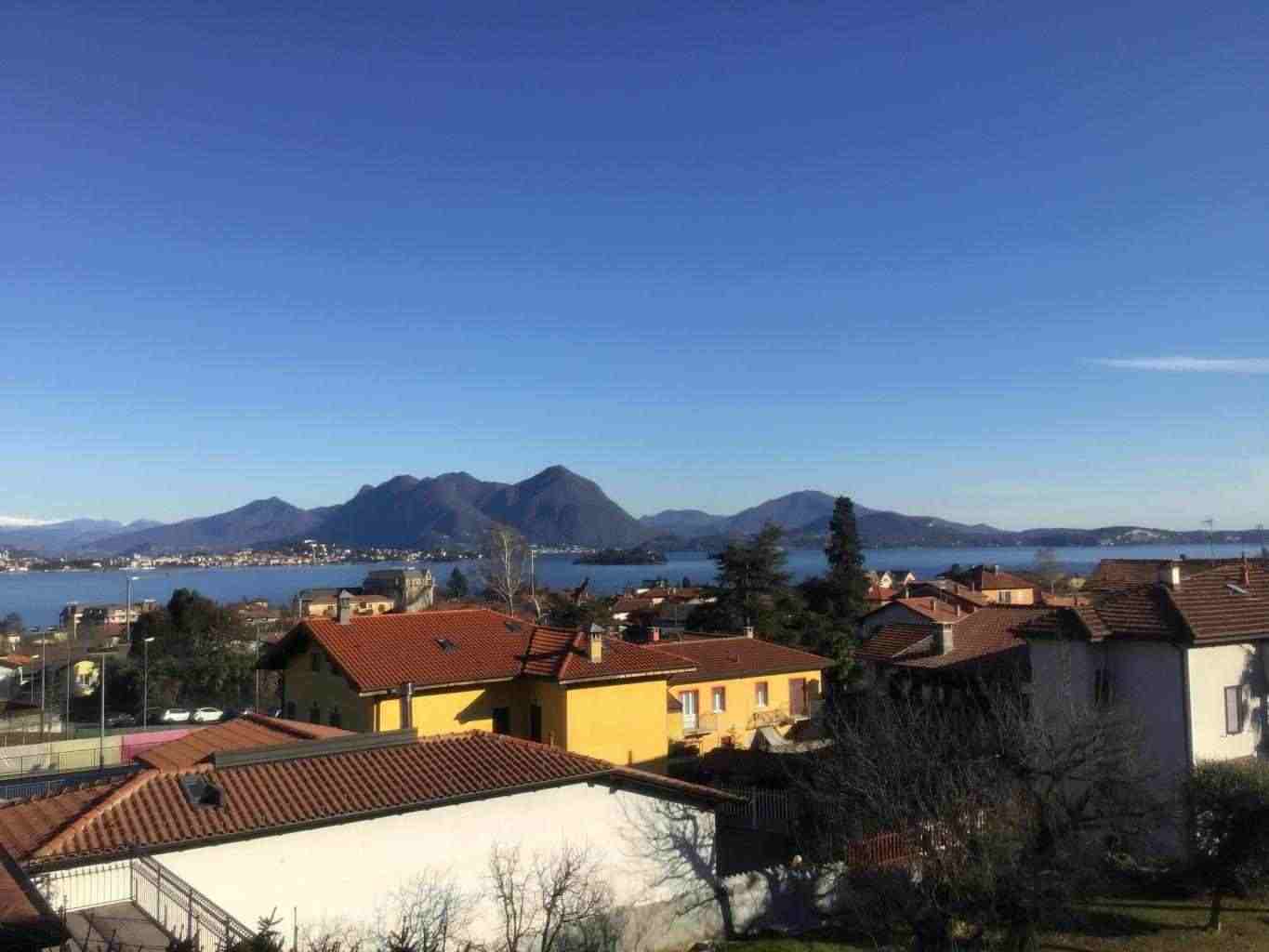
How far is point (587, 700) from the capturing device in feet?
83.1

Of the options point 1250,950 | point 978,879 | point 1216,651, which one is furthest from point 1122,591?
point 978,879

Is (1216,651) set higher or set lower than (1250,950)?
higher

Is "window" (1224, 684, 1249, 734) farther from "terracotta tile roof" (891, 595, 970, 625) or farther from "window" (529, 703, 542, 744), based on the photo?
"terracotta tile roof" (891, 595, 970, 625)

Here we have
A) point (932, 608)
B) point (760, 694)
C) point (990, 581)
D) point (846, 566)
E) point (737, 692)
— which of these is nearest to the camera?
point (737, 692)

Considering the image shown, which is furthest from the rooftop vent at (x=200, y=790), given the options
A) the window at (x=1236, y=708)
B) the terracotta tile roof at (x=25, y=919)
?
the window at (x=1236, y=708)

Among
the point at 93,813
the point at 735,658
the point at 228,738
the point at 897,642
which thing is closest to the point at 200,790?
the point at 93,813

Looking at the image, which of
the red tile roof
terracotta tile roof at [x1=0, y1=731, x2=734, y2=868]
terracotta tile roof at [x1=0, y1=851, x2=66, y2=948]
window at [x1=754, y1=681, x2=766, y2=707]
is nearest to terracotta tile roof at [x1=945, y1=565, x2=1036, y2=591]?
window at [x1=754, y1=681, x2=766, y2=707]

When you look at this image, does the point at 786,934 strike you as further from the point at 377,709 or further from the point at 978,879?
the point at 377,709

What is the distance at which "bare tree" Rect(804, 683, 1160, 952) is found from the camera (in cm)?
1453

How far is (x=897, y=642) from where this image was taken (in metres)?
36.4

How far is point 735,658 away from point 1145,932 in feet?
61.7

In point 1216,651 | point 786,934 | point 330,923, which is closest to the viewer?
point 330,923

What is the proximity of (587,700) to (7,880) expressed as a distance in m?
18.5

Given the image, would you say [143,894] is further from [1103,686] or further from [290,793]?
[1103,686]
